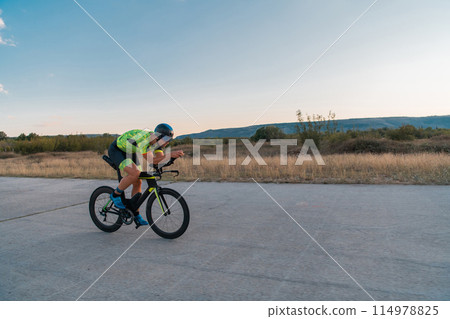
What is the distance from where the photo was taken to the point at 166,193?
466cm

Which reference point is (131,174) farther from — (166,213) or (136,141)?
(166,213)

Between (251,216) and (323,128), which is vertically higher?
(323,128)

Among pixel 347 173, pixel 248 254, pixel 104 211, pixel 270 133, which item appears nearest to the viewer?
pixel 248 254

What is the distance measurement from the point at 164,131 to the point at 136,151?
1.63 feet

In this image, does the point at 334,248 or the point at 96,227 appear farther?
the point at 96,227

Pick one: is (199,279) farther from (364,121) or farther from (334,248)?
(364,121)

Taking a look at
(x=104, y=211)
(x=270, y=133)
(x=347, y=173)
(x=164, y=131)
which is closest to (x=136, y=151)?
(x=164, y=131)

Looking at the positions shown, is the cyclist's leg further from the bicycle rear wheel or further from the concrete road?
the concrete road

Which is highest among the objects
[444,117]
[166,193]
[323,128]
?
[444,117]

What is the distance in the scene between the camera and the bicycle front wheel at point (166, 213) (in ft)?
14.9

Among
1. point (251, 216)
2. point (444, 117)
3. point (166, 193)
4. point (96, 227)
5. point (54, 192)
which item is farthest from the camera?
point (444, 117)

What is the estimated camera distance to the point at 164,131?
15.1ft

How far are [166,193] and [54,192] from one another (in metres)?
6.48
